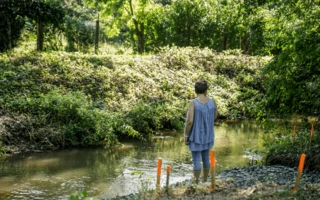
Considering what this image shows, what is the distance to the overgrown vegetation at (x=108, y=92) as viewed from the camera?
579 inches

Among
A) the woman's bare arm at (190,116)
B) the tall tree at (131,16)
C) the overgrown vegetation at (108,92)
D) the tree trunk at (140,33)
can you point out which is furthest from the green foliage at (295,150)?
the tree trunk at (140,33)

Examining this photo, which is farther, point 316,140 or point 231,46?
point 231,46

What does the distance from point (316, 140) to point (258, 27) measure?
3093 mm

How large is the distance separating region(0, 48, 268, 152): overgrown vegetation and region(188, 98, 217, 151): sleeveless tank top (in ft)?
15.1

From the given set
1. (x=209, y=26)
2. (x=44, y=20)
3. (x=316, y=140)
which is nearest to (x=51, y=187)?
(x=316, y=140)

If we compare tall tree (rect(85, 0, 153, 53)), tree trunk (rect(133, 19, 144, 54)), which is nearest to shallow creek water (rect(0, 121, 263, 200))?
tall tree (rect(85, 0, 153, 53))

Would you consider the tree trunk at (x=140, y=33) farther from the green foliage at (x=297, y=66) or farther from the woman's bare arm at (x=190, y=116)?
the woman's bare arm at (x=190, y=116)

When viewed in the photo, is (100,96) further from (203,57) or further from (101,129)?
(203,57)

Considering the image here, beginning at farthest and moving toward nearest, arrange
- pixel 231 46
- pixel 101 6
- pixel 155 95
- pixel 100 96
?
pixel 231 46 → pixel 101 6 → pixel 155 95 → pixel 100 96

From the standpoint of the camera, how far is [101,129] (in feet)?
49.8

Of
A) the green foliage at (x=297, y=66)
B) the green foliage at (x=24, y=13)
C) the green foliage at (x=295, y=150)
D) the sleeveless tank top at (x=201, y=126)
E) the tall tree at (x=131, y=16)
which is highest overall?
the tall tree at (x=131, y=16)

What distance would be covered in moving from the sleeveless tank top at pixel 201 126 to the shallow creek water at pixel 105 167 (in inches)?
55.2

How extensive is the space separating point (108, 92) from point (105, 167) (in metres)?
7.16

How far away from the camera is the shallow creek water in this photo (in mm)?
10141
